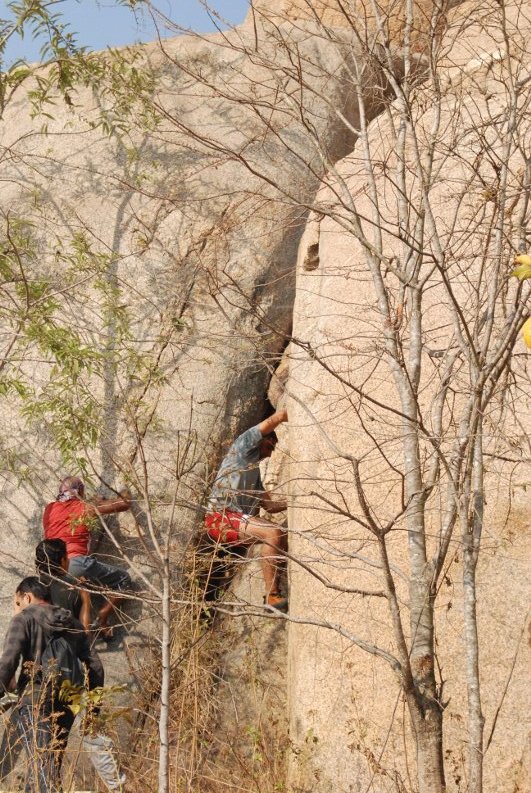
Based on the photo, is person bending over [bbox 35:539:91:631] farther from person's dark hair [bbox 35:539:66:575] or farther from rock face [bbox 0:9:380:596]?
rock face [bbox 0:9:380:596]

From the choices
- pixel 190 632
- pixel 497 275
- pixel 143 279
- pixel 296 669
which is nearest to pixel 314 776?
pixel 296 669

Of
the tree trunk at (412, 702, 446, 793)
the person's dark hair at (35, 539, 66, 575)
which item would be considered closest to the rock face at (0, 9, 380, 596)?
the person's dark hair at (35, 539, 66, 575)

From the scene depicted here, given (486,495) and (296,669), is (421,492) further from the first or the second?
(296,669)

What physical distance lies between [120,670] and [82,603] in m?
0.53

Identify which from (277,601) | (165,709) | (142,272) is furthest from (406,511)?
(142,272)

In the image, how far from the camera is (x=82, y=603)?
23.0 feet

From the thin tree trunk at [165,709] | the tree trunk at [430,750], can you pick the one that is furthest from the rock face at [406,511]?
the thin tree trunk at [165,709]

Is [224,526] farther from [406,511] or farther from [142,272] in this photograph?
[142,272]

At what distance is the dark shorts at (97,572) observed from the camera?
6.93 metres

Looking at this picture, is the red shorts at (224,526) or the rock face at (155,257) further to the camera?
the rock face at (155,257)

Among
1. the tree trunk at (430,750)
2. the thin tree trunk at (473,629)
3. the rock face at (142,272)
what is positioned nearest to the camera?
the thin tree trunk at (473,629)

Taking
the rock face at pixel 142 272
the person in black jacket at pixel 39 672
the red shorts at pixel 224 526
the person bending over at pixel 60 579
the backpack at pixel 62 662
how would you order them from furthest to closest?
the rock face at pixel 142 272, the person bending over at pixel 60 579, the red shorts at pixel 224 526, the backpack at pixel 62 662, the person in black jacket at pixel 39 672

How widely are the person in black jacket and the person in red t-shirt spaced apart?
122 cm

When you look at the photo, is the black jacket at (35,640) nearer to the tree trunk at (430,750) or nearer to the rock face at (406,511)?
the rock face at (406,511)
